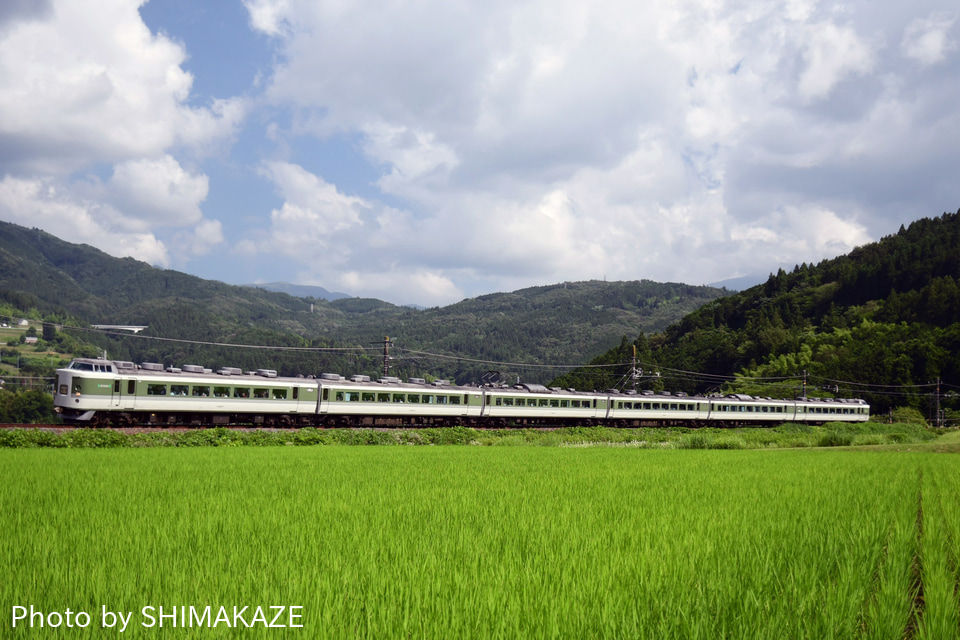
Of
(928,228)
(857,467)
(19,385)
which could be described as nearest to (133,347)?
(19,385)

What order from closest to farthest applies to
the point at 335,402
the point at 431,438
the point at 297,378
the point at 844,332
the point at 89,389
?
the point at 89,389, the point at 431,438, the point at 297,378, the point at 335,402, the point at 844,332

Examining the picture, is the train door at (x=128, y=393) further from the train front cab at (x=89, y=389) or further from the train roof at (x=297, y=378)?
the train roof at (x=297, y=378)

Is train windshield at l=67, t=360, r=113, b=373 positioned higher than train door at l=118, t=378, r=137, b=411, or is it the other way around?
train windshield at l=67, t=360, r=113, b=373

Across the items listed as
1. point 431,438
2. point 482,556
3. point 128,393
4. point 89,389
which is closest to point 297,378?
point 128,393

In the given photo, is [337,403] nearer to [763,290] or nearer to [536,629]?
[536,629]

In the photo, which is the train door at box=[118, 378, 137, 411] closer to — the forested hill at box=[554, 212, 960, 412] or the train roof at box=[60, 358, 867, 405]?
the train roof at box=[60, 358, 867, 405]

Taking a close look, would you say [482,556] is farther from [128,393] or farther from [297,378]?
[297,378]

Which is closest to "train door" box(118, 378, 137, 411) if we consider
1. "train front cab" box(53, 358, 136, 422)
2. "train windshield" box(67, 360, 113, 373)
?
"train front cab" box(53, 358, 136, 422)

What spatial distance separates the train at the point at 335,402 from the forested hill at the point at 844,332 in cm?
3431

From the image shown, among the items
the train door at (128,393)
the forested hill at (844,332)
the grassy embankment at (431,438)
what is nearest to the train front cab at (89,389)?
the train door at (128,393)

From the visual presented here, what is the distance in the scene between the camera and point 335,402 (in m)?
37.1

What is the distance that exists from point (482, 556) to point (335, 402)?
32.2 meters

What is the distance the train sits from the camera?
29375 mm

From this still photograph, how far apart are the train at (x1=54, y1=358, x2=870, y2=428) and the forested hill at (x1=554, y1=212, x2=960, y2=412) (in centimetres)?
3431
